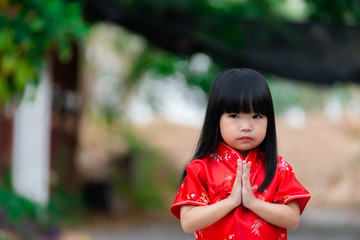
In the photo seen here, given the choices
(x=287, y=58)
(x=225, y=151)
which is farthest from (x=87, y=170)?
(x=225, y=151)

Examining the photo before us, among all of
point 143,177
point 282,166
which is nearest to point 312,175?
point 143,177

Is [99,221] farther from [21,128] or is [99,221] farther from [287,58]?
[287,58]

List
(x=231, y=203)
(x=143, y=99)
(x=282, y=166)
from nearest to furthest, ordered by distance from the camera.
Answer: (x=231, y=203), (x=282, y=166), (x=143, y=99)

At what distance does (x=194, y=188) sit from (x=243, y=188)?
0.60 ft

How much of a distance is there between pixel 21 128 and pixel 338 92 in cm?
1130

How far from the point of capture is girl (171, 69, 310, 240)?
1.95m

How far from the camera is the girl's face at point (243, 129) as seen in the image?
2.02m

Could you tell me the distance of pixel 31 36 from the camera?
464cm

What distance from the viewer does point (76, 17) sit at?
4.57 m

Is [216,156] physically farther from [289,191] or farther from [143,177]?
[143,177]

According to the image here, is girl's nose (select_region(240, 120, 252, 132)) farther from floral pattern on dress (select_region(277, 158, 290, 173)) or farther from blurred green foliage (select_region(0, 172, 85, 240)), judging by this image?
blurred green foliage (select_region(0, 172, 85, 240))

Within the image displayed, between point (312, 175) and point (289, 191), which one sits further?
point (312, 175)

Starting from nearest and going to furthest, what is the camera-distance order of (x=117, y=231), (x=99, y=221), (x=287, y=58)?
(x=287, y=58), (x=117, y=231), (x=99, y=221)

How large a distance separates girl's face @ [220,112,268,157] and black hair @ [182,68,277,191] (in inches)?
0.8
